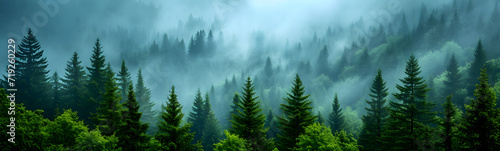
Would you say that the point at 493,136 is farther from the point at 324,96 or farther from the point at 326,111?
the point at 324,96

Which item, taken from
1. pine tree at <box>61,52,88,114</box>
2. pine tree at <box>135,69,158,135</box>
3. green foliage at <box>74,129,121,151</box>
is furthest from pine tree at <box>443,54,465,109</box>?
green foliage at <box>74,129,121,151</box>


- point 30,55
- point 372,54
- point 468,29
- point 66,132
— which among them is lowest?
point 66,132

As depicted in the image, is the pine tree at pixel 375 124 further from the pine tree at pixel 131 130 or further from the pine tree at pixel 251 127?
the pine tree at pixel 131 130

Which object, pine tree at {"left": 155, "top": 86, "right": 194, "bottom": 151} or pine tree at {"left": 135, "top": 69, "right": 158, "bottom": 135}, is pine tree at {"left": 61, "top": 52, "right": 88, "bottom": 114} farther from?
pine tree at {"left": 155, "top": 86, "right": 194, "bottom": 151}

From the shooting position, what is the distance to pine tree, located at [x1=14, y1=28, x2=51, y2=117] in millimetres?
55344

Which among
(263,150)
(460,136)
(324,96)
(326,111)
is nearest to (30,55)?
(263,150)

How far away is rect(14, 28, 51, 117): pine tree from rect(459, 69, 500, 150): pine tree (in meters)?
62.1

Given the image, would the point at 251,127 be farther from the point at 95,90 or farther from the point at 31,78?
the point at 31,78

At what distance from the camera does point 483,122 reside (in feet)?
87.5

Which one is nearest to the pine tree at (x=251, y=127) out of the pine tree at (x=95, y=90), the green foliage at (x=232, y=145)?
the green foliage at (x=232, y=145)

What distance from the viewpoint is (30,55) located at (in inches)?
2320

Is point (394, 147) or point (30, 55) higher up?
point (30, 55)

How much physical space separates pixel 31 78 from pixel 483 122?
68.8m

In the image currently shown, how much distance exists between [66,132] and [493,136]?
37.5 metres
